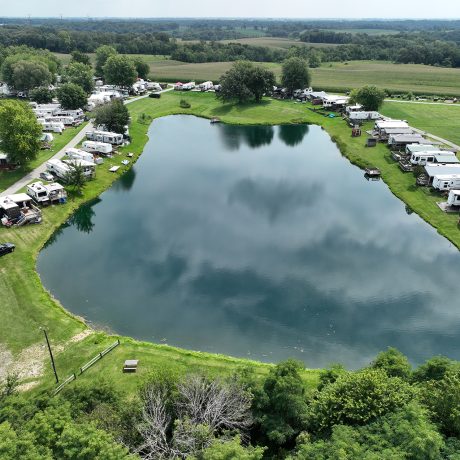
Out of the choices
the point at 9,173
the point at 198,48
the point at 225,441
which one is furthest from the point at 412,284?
the point at 198,48

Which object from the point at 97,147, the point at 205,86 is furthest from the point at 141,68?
the point at 97,147

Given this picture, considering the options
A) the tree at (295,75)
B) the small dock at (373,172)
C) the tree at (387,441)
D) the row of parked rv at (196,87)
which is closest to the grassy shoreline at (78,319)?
the small dock at (373,172)

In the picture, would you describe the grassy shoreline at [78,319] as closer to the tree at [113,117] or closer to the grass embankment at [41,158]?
the tree at [113,117]

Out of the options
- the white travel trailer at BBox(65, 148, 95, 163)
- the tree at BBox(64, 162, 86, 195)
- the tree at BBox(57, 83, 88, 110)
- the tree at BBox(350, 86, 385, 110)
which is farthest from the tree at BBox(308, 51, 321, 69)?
the tree at BBox(64, 162, 86, 195)

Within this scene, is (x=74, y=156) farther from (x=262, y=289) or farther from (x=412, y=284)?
(x=412, y=284)

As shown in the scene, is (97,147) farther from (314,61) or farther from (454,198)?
(314,61)
